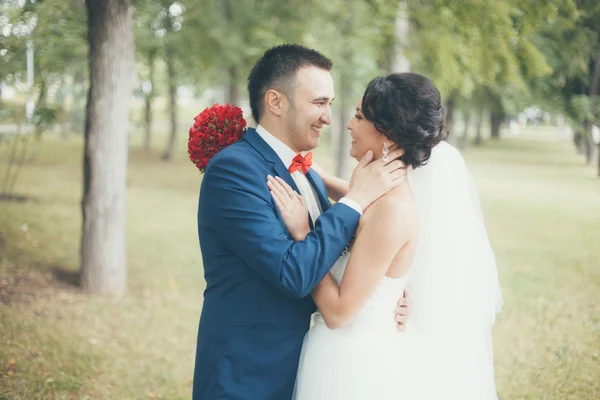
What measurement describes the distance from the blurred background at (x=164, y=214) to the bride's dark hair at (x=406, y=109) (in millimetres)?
3334

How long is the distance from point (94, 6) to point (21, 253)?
12.5 feet

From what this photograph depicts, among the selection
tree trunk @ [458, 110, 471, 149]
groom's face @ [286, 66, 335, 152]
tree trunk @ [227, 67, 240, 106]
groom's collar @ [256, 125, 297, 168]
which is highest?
tree trunk @ [227, 67, 240, 106]

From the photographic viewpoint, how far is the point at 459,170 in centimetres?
282

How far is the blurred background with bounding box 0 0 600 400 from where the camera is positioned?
17.5 feet

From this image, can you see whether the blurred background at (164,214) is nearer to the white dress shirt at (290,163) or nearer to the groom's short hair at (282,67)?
the white dress shirt at (290,163)

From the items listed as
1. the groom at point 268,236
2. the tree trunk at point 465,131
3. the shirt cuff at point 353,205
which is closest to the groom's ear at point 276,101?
the groom at point 268,236

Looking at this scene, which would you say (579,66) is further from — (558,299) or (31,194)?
(31,194)

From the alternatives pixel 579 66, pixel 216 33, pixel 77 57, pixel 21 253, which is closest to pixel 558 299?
pixel 21 253

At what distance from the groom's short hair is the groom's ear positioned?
2 centimetres

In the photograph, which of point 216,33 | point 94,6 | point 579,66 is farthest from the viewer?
point 579,66

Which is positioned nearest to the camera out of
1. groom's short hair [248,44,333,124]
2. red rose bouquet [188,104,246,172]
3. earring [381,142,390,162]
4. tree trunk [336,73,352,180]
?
earring [381,142,390,162]

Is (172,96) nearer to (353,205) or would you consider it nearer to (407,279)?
(407,279)

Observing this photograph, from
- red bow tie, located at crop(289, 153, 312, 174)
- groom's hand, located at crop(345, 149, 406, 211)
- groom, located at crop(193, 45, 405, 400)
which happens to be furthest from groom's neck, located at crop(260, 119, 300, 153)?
groom's hand, located at crop(345, 149, 406, 211)

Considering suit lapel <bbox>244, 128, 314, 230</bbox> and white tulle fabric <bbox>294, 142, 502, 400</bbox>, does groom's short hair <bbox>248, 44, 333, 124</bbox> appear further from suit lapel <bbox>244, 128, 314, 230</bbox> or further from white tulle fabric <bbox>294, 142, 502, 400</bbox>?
white tulle fabric <bbox>294, 142, 502, 400</bbox>
